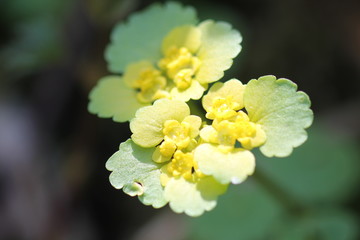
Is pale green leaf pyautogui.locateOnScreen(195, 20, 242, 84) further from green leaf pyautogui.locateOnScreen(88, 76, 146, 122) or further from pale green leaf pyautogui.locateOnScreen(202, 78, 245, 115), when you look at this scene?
green leaf pyautogui.locateOnScreen(88, 76, 146, 122)

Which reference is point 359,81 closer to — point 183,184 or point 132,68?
point 132,68

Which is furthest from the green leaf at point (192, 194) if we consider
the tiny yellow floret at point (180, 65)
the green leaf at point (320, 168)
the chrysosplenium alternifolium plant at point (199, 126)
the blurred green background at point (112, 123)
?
the green leaf at point (320, 168)

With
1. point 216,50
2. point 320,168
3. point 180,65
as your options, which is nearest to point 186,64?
point 180,65

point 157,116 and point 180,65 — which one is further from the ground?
point 180,65

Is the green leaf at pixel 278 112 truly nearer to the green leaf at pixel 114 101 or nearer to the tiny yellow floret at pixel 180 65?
the tiny yellow floret at pixel 180 65

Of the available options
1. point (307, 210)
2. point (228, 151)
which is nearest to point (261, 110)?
point (228, 151)

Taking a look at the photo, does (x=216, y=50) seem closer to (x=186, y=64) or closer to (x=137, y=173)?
(x=186, y=64)
